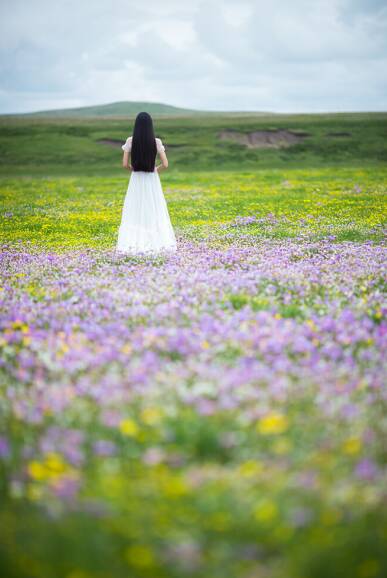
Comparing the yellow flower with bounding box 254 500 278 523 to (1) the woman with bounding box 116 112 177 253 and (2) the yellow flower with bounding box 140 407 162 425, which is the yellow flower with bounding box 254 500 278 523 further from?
(1) the woman with bounding box 116 112 177 253

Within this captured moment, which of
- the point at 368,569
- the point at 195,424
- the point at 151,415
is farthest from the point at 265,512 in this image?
the point at 151,415

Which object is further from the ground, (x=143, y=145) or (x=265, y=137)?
(x=265, y=137)

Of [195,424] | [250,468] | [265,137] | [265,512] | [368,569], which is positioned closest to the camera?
[368,569]

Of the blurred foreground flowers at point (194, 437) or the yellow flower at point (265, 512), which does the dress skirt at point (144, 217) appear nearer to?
the blurred foreground flowers at point (194, 437)

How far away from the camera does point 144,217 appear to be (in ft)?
48.2

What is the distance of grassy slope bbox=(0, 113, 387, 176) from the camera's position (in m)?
60.1

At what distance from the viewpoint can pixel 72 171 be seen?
57.8 metres

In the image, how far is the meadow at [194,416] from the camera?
11.3 feet

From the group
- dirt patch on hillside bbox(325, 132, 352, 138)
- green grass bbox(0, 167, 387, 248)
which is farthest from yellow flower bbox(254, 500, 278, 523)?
dirt patch on hillside bbox(325, 132, 352, 138)

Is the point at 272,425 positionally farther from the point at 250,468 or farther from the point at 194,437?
the point at 194,437

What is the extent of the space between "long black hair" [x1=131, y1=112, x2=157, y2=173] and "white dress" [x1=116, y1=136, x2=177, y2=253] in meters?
0.26

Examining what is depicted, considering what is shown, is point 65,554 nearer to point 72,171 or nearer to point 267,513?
point 267,513

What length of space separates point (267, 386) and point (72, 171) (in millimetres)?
56655

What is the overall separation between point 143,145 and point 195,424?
10903 millimetres
